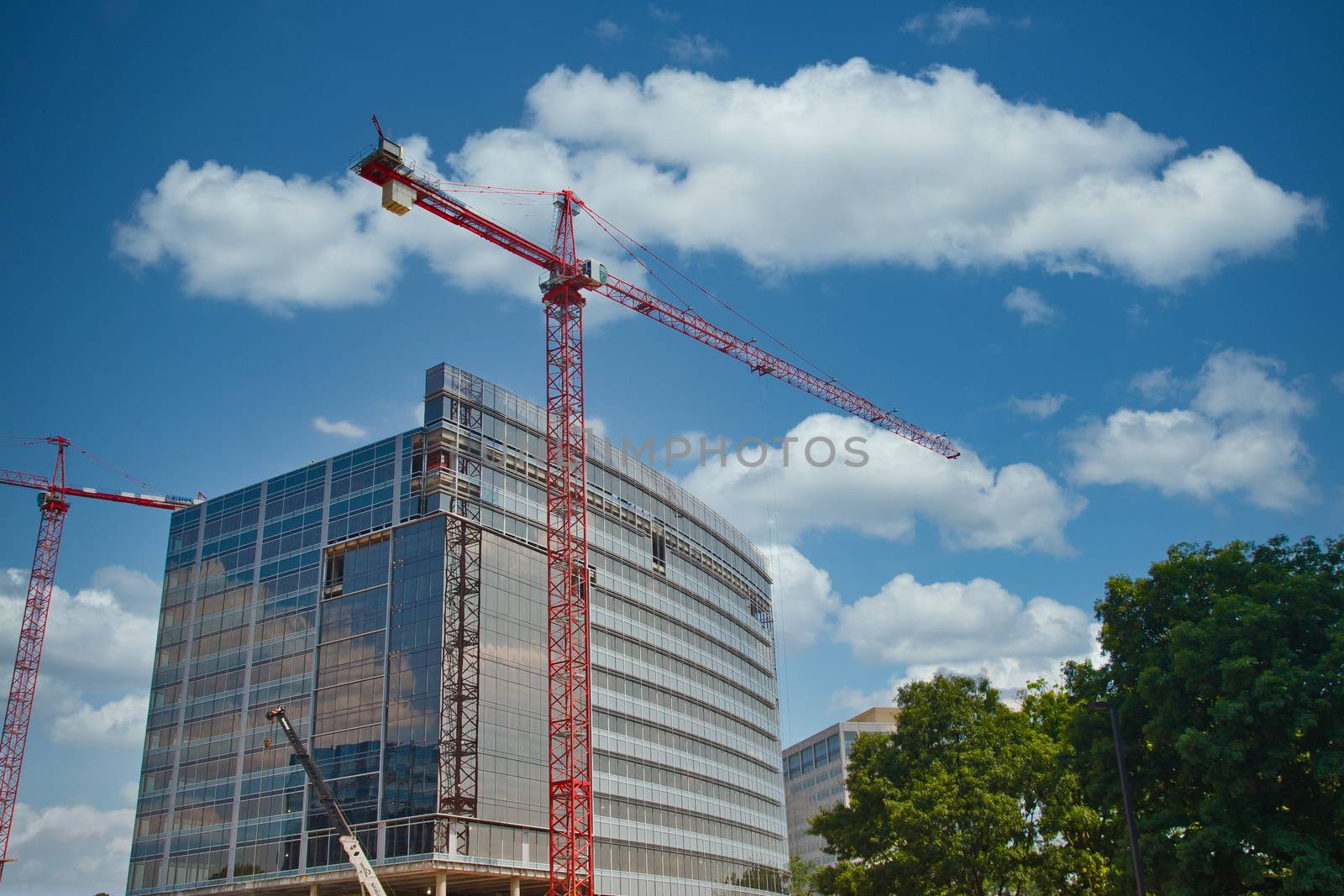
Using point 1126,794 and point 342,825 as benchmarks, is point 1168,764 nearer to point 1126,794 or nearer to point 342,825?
point 1126,794

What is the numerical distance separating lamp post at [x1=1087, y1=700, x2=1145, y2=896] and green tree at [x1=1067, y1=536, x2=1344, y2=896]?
123 centimetres

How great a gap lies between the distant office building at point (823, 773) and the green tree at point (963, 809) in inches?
4868

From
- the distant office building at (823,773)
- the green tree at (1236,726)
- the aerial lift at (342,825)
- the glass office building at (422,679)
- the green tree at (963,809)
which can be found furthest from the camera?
the distant office building at (823,773)

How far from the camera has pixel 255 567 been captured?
82.7 meters

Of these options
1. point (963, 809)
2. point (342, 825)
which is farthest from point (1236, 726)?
point (342, 825)

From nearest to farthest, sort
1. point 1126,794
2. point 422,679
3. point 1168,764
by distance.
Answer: point 1126,794, point 1168,764, point 422,679

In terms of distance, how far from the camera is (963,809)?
183 feet

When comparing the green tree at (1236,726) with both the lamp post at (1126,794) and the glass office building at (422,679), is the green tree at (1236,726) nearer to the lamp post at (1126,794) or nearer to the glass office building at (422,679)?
the lamp post at (1126,794)

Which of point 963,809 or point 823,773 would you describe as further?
point 823,773

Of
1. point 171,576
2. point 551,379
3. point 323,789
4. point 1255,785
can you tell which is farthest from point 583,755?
point 1255,785

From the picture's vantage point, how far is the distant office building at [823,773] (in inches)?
7328

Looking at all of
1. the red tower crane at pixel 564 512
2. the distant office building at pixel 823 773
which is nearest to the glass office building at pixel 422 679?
the red tower crane at pixel 564 512

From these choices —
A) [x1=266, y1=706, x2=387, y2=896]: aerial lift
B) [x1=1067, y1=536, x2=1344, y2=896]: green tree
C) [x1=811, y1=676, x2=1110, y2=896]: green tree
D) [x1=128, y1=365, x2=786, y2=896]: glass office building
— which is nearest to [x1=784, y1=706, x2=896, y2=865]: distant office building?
[x1=128, y1=365, x2=786, y2=896]: glass office building

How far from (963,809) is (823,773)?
14146 cm
